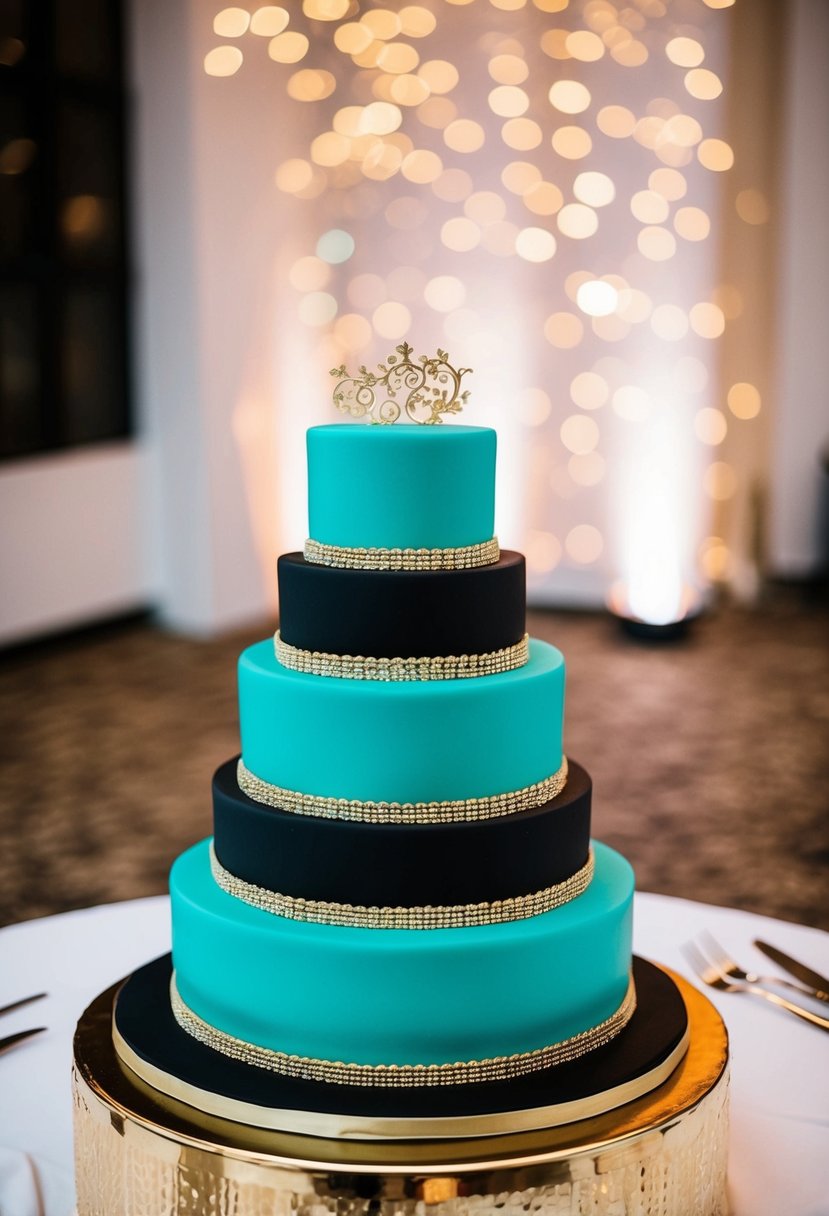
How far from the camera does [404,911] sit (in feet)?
4.44

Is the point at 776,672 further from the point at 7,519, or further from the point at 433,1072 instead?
the point at 433,1072

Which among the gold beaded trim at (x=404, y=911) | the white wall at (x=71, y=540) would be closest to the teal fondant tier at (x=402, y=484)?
the gold beaded trim at (x=404, y=911)

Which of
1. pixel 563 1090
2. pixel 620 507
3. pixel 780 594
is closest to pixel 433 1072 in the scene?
pixel 563 1090

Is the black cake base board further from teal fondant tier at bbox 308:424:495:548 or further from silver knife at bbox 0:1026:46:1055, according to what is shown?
teal fondant tier at bbox 308:424:495:548

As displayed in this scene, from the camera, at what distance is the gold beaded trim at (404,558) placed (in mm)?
1381

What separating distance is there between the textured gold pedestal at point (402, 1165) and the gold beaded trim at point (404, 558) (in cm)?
56

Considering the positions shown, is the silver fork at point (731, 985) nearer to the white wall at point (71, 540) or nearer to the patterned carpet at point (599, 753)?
the patterned carpet at point (599, 753)

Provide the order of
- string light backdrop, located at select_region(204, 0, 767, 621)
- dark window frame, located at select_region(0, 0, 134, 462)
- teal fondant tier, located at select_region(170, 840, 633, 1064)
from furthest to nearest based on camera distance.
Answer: string light backdrop, located at select_region(204, 0, 767, 621), dark window frame, located at select_region(0, 0, 134, 462), teal fondant tier, located at select_region(170, 840, 633, 1064)

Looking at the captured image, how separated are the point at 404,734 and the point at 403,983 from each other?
25cm

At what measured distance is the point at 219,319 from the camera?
5262mm

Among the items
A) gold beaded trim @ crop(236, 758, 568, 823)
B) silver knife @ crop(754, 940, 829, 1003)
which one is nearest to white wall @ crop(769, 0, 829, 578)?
silver knife @ crop(754, 940, 829, 1003)

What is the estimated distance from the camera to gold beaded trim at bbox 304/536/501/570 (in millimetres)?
1381

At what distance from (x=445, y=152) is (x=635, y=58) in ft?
2.76

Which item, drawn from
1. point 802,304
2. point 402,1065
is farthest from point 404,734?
point 802,304
